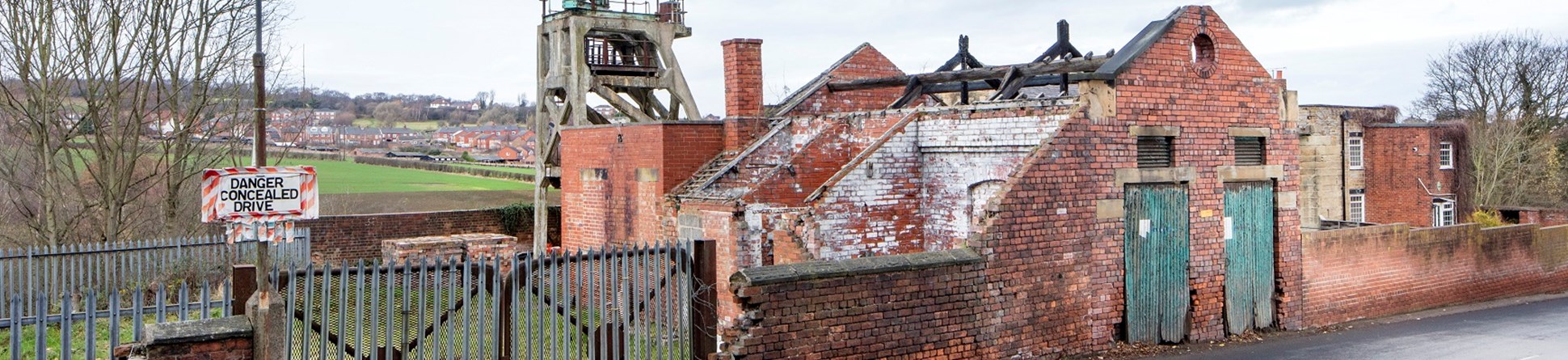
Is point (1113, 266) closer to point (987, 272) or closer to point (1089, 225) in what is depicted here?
point (1089, 225)

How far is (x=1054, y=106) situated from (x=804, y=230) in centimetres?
304

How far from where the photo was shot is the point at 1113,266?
38.9ft

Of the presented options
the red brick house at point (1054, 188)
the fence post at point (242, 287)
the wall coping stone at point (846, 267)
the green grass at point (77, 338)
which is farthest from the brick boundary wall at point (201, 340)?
the green grass at point (77, 338)

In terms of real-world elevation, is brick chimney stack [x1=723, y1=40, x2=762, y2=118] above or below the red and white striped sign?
above

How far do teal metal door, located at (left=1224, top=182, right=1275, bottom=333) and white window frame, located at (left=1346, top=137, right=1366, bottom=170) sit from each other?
2548cm

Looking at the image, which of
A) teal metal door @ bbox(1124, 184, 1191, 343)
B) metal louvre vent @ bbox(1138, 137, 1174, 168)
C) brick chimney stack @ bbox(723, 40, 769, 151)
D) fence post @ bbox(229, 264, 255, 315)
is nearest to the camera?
fence post @ bbox(229, 264, 255, 315)

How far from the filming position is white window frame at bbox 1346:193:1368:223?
1422 inches

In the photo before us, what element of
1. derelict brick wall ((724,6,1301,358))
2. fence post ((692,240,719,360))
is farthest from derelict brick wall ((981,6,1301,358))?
fence post ((692,240,719,360))

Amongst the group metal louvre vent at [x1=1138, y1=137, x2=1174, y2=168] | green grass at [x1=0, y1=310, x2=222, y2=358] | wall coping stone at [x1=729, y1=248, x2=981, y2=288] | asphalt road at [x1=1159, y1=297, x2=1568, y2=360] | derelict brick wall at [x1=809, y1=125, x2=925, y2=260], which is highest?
metal louvre vent at [x1=1138, y1=137, x2=1174, y2=168]

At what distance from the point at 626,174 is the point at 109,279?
6854 millimetres

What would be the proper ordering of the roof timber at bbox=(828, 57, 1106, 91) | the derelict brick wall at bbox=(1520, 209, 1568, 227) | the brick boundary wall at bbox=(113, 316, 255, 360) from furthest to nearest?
the derelict brick wall at bbox=(1520, 209, 1568, 227)
the roof timber at bbox=(828, 57, 1106, 91)
the brick boundary wall at bbox=(113, 316, 255, 360)

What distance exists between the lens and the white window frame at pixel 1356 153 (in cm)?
3584

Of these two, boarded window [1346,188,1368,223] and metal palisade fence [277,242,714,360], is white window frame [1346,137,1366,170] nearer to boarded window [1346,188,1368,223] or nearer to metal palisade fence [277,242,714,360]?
boarded window [1346,188,1368,223]

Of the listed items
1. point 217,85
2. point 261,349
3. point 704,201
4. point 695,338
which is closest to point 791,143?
point 704,201
